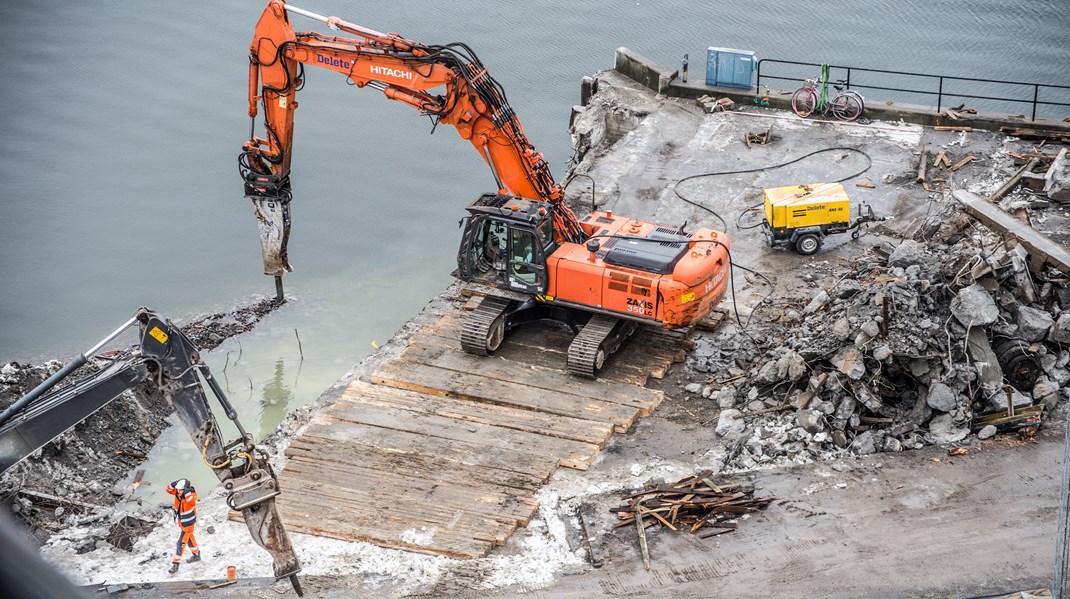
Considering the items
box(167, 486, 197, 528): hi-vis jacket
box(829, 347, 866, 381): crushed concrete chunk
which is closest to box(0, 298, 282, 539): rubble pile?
box(167, 486, 197, 528): hi-vis jacket

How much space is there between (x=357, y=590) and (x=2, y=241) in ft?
55.3

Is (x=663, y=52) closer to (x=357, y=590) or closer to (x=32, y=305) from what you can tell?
(x=32, y=305)

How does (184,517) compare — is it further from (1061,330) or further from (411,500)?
(1061,330)

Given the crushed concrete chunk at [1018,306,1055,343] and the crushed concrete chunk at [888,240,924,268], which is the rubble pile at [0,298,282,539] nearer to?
the crushed concrete chunk at [888,240,924,268]

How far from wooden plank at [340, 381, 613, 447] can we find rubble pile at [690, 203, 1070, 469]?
204 centimetres

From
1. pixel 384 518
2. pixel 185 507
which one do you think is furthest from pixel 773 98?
pixel 185 507

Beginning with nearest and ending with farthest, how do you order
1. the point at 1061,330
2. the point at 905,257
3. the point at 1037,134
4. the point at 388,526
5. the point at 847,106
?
the point at 388,526, the point at 1061,330, the point at 905,257, the point at 1037,134, the point at 847,106

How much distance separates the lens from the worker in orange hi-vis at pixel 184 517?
14.3 metres

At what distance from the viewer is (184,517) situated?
14.5 m

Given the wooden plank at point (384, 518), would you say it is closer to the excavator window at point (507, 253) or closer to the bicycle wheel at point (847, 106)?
the excavator window at point (507, 253)

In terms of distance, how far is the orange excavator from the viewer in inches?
737

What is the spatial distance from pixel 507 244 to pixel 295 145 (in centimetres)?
1519

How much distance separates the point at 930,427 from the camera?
16.9 metres

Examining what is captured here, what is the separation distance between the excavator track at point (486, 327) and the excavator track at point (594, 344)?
1.31m
